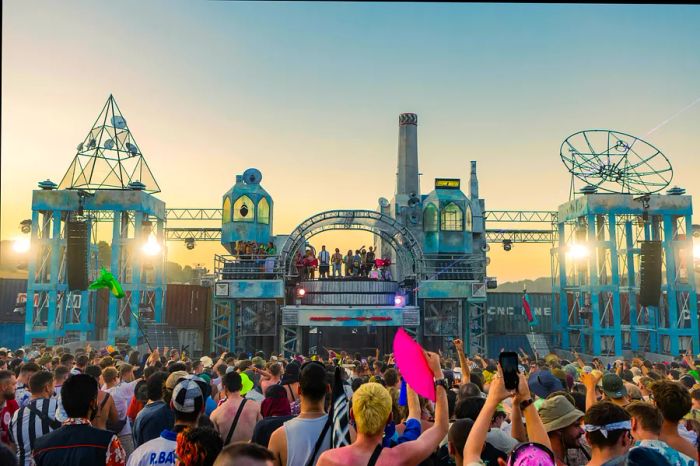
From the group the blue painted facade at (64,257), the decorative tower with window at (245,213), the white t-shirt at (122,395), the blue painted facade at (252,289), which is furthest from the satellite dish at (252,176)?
the white t-shirt at (122,395)

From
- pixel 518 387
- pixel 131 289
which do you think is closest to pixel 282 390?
pixel 518 387

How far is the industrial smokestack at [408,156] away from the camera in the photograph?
48062mm

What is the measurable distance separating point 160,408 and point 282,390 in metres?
1.36

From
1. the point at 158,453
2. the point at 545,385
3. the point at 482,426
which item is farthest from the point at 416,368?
the point at 545,385

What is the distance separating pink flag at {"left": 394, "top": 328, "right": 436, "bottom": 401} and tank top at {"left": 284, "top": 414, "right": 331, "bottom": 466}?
923 mm

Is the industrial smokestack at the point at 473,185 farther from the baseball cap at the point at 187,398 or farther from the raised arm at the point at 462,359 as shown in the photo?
the baseball cap at the point at 187,398

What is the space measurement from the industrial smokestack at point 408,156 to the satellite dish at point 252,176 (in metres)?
13.5

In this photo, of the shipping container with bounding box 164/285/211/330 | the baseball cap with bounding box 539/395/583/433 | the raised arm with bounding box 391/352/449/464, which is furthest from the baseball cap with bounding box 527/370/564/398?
the shipping container with bounding box 164/285/211/330

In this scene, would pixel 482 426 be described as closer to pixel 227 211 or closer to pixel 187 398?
pixel 187 398

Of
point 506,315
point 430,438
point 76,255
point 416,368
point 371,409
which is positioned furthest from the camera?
point 506,315

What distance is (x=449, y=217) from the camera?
3891 cm

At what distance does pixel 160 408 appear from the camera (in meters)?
6.46

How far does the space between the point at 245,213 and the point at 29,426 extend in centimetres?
3255

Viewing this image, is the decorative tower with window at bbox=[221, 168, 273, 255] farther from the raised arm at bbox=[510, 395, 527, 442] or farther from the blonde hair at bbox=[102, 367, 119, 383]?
the raised arm at bbox=[510, 395, 527, 442]
